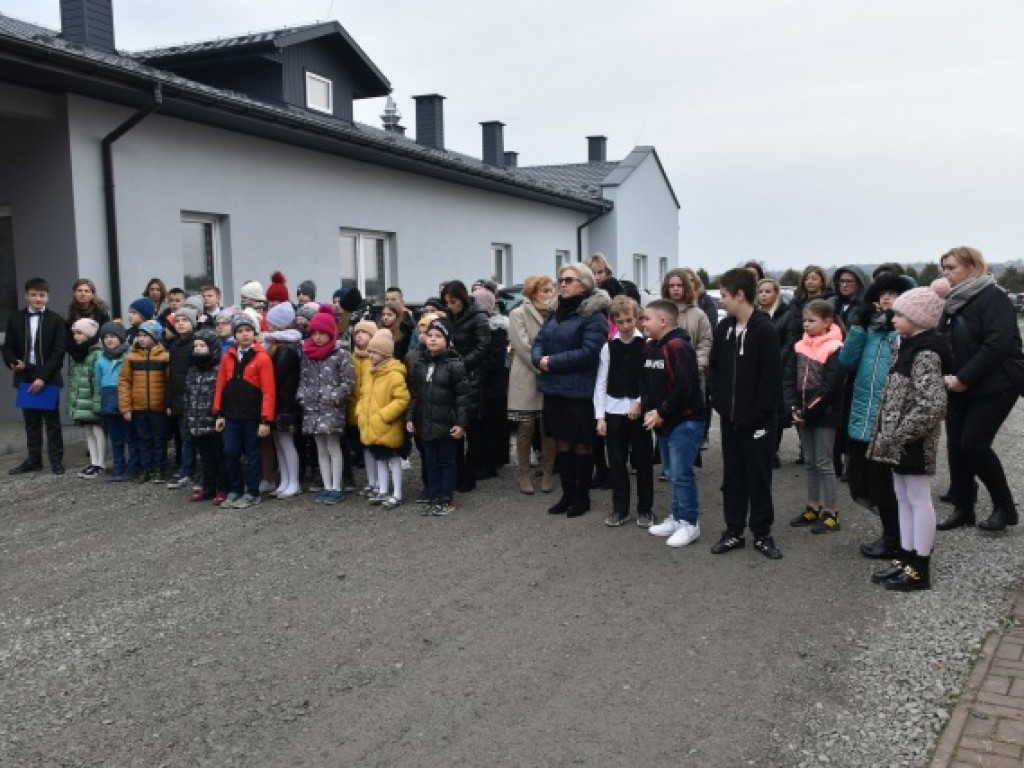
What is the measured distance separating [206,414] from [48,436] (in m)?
2.55

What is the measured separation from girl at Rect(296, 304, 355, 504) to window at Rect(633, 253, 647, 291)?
21.7 metres

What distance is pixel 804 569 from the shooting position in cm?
573

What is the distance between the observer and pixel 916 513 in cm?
526

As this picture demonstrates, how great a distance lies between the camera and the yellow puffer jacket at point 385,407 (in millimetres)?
7395

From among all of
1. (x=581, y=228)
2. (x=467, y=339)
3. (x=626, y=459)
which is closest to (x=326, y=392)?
(x=467, y=339)

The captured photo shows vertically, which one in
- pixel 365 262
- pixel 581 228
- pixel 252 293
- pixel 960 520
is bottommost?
pixel 960 520

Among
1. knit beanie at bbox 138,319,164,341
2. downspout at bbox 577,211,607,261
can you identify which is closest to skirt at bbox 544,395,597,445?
knit beanie at bbox 138,319,164,341

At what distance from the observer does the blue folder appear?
8.91 metres

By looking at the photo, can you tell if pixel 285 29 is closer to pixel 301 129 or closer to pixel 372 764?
pixel 301 129

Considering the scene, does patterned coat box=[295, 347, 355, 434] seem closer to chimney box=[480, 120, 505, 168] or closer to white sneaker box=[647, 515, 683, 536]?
white sneaker box=[647, 515, 683, 536]

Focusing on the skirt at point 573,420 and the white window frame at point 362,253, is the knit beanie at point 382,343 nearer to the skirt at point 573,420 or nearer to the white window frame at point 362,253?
the skirt at point 573,420

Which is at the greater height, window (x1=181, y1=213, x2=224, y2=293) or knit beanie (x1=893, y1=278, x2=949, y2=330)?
window (x1=181, y1=213, x2=224, y2=293)

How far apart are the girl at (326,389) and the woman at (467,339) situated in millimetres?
1033

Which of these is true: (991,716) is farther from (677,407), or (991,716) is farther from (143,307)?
(143,307)
